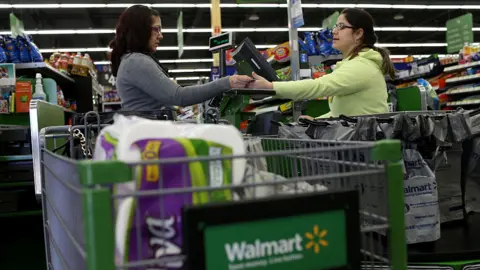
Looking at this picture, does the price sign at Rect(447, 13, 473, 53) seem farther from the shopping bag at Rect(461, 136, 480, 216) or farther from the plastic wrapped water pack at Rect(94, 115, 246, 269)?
the plastic wrapped water pack at Rect(94, 115, 246, 269)

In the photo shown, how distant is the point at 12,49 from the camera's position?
4691 mm

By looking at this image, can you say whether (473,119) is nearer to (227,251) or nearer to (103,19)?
(227,251)

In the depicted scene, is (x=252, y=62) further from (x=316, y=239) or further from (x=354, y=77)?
(x=316, y=239)

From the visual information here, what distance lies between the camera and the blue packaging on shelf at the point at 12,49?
4684 mm

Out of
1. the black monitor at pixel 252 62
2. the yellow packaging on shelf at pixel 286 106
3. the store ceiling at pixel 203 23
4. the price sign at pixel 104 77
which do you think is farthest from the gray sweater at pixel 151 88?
the store ceiling at pixel 203 23

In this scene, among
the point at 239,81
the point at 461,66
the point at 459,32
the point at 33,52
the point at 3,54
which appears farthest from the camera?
the point at 459,32

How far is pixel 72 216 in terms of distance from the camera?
3.34ft

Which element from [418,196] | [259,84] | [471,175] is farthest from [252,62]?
[471,175]

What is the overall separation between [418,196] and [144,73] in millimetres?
1293

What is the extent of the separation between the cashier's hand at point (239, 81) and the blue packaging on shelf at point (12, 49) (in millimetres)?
3697

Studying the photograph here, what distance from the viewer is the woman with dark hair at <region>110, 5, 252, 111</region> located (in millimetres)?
2000

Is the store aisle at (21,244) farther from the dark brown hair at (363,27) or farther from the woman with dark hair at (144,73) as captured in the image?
the dark brown hair at (363,27)

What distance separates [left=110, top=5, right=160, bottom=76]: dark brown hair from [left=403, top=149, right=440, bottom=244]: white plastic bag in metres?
1.31

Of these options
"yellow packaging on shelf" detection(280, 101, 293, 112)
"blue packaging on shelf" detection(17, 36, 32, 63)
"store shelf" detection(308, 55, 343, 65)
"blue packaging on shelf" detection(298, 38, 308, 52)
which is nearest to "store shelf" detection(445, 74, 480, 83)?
"store shelf" detection(308, 55, 343, 65)
